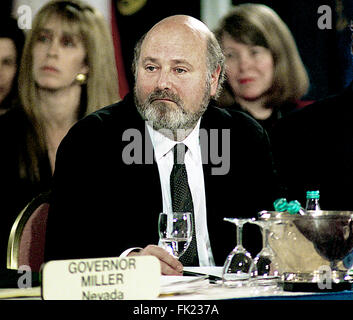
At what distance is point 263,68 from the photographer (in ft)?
10.7

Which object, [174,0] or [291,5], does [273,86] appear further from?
[174,0]

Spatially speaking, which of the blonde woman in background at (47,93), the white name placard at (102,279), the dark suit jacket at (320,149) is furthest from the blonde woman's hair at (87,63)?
the white name placard at (102,279)

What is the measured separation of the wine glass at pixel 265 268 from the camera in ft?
4.93

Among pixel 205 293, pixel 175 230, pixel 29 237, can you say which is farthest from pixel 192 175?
pixel 205 293

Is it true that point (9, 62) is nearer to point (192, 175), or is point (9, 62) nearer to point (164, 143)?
point (164, 143)

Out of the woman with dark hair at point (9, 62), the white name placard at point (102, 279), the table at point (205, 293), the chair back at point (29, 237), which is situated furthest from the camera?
the woman with dark hair at point (9, 62)

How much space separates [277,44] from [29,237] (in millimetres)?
1721

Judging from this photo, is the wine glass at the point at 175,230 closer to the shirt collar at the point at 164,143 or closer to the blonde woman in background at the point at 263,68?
the shirt collar at the point at 164,143

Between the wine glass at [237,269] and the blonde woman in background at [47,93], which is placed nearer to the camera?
the wine glass at [237,269]

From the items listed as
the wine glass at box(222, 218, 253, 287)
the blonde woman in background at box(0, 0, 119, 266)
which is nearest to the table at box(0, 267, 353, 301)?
the wine glass at box(222, 218, 253, 287)

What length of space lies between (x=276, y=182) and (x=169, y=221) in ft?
4.23

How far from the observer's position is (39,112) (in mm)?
3055

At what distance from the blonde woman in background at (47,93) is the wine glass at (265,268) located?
1.71 m

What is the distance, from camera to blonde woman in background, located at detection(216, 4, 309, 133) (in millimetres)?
3227
